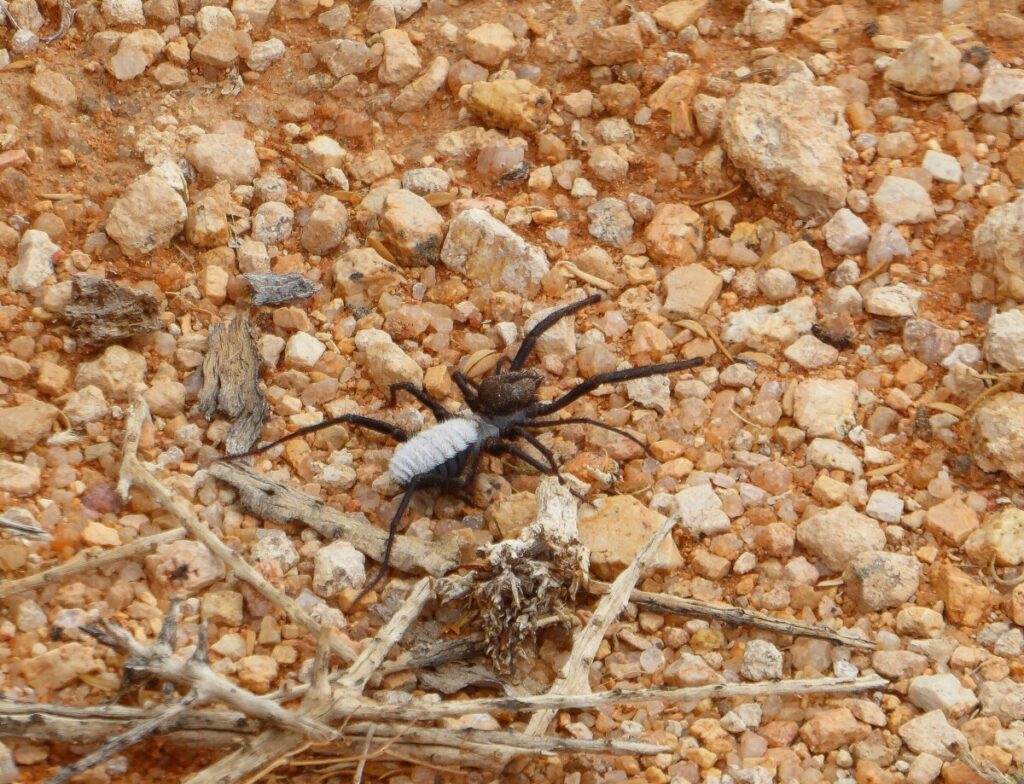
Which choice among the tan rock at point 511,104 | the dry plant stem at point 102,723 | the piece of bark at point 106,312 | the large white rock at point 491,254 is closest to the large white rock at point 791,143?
the tan rock at point 511,104

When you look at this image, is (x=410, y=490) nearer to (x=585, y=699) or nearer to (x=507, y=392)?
(x=507, y=392)

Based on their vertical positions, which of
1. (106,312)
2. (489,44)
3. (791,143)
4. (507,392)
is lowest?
(507,392)

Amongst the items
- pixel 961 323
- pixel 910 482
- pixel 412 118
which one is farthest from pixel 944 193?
pixel 412 118

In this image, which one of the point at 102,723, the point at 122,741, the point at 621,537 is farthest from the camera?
the point at 621,537

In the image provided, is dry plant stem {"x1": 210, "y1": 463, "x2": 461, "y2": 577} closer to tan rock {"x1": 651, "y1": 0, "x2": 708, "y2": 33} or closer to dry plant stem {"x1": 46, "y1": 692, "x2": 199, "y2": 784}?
dry plant stem {"x1": 46, "y1": 692, "x2": 199, "y2": 784}

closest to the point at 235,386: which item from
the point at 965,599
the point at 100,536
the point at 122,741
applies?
the point at 100,536

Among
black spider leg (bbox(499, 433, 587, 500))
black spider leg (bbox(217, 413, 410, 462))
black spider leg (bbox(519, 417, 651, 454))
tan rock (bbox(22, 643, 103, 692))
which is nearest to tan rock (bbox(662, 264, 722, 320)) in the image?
black spider leg (bbox(519, 417, 651, 454))

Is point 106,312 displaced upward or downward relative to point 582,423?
upward
